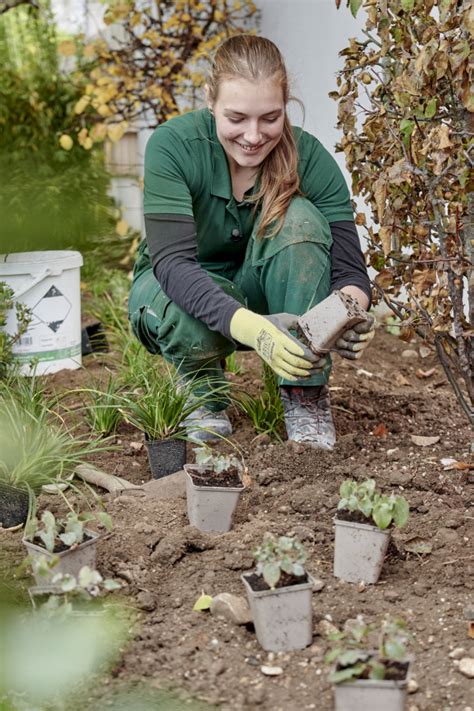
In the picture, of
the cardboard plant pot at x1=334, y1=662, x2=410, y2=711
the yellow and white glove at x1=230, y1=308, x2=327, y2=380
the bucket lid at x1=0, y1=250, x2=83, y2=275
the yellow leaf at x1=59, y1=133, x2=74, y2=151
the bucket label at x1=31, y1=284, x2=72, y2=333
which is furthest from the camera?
the yellow leaf at x1=59, y1=133, x2=74, y2=151

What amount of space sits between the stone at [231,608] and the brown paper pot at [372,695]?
0.36 meters

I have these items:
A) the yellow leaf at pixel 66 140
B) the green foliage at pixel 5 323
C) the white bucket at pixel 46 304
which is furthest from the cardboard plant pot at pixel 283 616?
the yellow leaf at pixel 66 140

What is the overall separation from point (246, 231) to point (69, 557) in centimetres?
135

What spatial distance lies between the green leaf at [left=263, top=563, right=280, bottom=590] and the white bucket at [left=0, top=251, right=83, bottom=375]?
2001 millimetres

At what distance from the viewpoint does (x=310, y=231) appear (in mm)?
2781

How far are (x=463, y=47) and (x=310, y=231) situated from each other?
2.74 ft

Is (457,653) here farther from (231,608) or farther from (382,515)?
(231,608)

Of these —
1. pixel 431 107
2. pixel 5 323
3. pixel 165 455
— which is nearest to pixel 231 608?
pixel 165 455

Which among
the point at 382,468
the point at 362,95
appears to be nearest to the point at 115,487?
the point at 382,468

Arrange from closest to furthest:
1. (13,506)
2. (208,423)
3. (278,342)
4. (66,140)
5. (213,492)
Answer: (213,492) → (13,506) → (278,342) → (208,423) → (66,140)

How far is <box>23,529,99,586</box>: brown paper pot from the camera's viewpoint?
1.92m

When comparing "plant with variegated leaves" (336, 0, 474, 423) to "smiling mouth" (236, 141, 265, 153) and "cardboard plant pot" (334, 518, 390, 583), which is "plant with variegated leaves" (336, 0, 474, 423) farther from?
"cardboard plant pot" (334, 518, 390, 583)

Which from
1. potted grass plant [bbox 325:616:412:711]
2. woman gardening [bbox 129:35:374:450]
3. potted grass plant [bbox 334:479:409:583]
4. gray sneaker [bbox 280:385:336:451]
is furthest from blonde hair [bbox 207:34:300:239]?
potted grass plant [bbox 325:616:412:711]

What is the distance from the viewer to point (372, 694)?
1.54 metres
